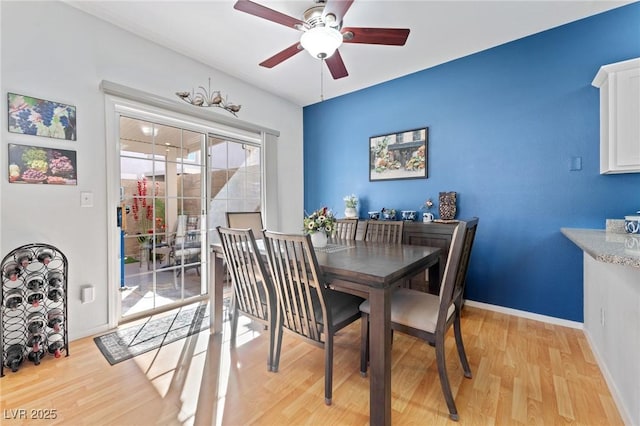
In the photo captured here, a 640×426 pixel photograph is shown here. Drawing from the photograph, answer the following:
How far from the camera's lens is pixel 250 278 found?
1.90 m

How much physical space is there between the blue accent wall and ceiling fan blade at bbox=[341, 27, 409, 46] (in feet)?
3.88

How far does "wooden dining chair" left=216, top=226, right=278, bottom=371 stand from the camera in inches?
70.2

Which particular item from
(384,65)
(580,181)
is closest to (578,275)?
(580,181)

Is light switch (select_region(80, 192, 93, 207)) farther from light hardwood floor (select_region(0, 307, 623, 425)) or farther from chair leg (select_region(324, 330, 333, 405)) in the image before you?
chair leg (select_region(324, 330, 333, 405))

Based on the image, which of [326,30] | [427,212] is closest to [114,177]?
[326,30]

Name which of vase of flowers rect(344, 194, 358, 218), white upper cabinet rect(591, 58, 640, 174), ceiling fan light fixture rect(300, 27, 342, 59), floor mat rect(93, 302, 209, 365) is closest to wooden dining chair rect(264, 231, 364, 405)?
floor mat rect(93, 302, 209, 365)

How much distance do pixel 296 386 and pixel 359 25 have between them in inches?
118

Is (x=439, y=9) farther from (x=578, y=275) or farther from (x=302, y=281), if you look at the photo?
(x=578, y=275)

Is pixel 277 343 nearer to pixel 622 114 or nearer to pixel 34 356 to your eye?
pixel 34 356

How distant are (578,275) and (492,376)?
152 centimetres

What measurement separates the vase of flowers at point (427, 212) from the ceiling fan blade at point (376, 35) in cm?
184

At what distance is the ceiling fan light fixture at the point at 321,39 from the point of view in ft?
5.72

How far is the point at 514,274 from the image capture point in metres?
2.78

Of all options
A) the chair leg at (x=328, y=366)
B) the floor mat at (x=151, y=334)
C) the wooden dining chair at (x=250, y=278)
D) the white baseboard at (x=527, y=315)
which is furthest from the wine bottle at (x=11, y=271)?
the white baseboard at (x=527, y=315)
